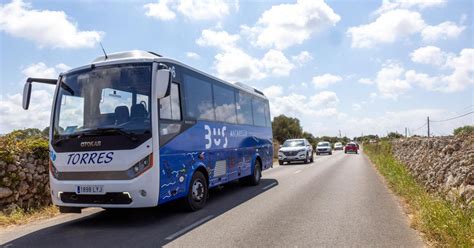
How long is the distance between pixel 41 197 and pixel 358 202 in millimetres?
7838

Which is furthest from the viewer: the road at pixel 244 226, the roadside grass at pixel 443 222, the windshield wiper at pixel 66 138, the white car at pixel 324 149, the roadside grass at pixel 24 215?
the white car at pixel 324 149

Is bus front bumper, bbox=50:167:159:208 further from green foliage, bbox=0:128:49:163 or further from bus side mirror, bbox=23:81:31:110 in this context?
green foliage, bbox=0:128:49:163

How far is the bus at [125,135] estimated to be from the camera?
7117 mm

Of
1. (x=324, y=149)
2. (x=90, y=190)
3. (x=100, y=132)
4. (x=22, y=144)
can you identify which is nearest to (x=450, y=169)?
(x=100, y=132)

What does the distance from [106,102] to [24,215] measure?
3.37 m

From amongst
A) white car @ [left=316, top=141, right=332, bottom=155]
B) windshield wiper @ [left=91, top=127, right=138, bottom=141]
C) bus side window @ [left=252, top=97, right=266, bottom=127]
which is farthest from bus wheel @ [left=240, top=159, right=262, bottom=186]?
white car @ [left=316, top=141, right=332, bottom=155]

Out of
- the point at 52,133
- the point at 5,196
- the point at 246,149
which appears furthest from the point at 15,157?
the point at 246,149

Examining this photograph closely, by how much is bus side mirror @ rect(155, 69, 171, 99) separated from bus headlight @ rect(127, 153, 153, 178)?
1.17 meters

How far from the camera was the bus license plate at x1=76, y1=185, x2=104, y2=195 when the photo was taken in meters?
7.16

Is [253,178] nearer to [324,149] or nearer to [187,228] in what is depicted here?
[187,228]

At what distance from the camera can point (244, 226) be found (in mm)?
7168

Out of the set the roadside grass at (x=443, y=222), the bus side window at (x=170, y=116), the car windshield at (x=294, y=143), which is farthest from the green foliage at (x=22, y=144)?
the car windshield at (x=294, y=143)

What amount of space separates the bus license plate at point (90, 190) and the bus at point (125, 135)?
0.02 metres

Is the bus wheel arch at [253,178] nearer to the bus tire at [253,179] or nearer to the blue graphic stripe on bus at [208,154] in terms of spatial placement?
the bus tire at [253,179]
